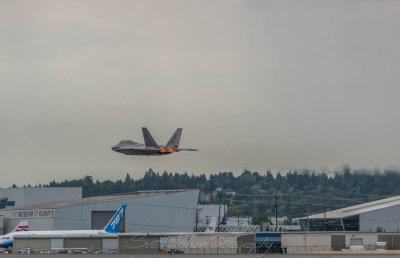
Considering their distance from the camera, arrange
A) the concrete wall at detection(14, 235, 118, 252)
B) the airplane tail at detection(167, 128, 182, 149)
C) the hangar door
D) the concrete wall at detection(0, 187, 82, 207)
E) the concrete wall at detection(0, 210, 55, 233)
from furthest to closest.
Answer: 1. the concrete wall at detection(0, 187, 82, 207)
2. the hangar door
3. the concrete wall at detection(0, 210, 55, 233)
4. the concrete wall at detection(14, 235, 118, 252)
5. the airplane tail at detection(167, 128, 182, 149)

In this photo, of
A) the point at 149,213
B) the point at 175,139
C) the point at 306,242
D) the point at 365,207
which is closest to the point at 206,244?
the point at 175,139

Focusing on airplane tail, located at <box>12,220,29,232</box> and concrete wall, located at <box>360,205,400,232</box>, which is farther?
concrete wall, located at <box>360,205,400,232</box>

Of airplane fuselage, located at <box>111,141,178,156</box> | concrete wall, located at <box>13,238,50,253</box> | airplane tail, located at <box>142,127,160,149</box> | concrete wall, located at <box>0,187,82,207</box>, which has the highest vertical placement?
airplane tail, located at <box>142,127,160,149</box>

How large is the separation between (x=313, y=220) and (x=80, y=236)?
3173 inches

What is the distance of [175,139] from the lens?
10681 cm

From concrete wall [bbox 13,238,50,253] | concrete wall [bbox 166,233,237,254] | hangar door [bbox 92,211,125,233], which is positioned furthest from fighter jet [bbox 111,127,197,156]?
hangar door [bbox 92,211,125,233]

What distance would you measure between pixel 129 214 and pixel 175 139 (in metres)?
37.7

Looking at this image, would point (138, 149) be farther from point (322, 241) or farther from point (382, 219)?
point (382, 219)

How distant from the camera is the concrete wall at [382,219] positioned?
530 ft

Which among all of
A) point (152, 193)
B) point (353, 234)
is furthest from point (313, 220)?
point (353, 234)

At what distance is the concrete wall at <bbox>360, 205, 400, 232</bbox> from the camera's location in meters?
162

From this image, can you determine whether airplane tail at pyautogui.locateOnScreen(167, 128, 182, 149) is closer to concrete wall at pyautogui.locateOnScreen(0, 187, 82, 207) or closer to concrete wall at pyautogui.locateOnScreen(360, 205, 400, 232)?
concrete wall at pyautogui.locateOnScreen(360, 205, 400, 232)

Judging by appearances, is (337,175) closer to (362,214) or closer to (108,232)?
(362,214)

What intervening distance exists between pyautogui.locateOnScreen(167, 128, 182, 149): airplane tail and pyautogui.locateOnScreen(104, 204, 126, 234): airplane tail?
84.9 ft
